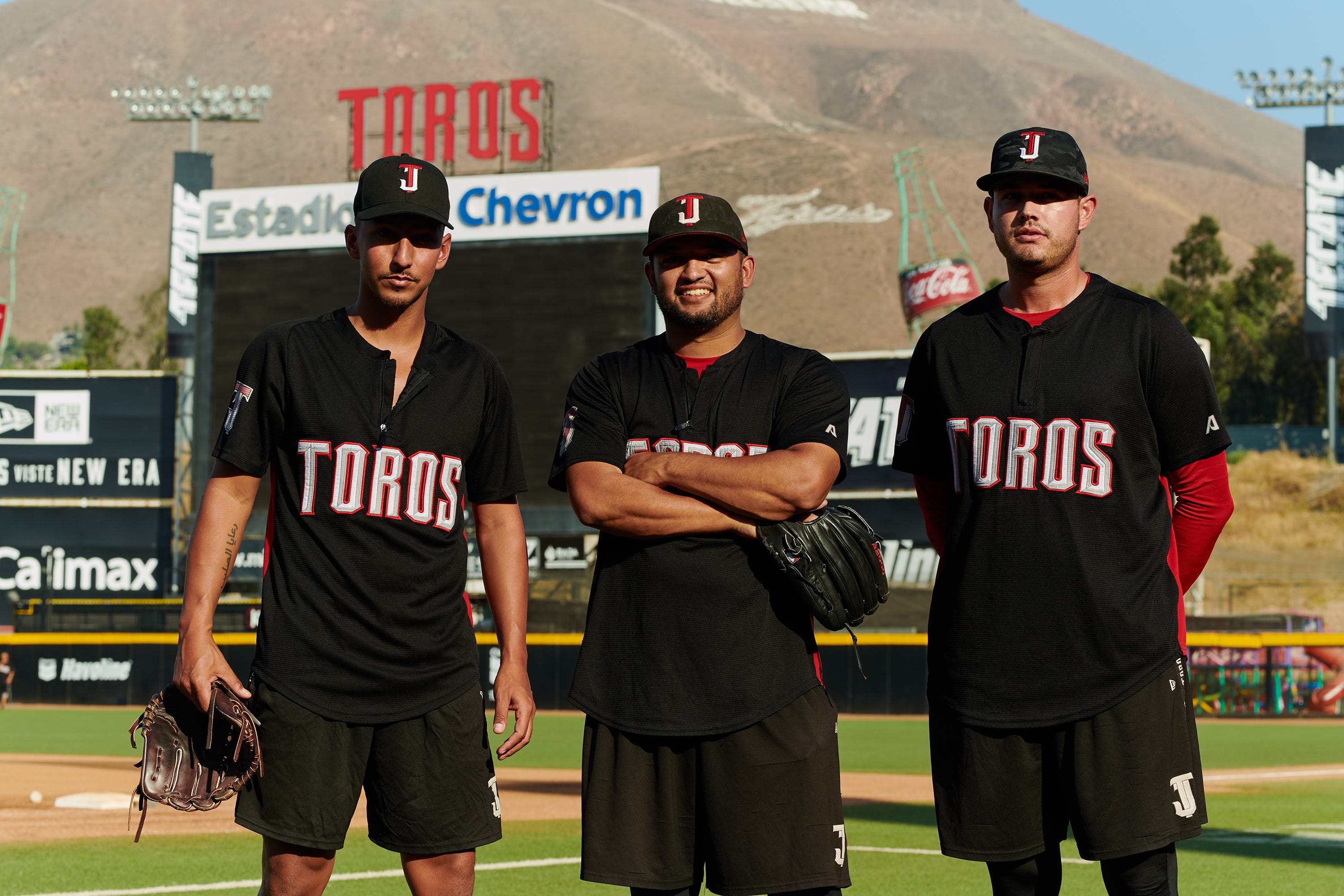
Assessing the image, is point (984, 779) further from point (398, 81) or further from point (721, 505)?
point (398, 81)

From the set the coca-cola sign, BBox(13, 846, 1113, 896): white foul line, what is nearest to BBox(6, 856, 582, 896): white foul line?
BBox(13, 846, 1113, 896): white foul line

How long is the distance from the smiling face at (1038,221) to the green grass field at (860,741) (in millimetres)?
9037

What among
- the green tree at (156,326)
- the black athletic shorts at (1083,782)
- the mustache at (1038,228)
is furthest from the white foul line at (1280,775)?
the green tree at (156,326)

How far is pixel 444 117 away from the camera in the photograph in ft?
110

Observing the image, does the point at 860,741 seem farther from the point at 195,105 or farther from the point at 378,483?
the point at 195,105

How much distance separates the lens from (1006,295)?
3.88 metres

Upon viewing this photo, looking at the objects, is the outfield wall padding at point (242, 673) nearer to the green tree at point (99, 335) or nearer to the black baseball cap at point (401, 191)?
the black baseball cap at point (401, 191)

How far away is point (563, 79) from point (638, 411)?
180 metres

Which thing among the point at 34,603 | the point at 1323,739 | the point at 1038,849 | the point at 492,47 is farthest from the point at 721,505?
the point at 492,47

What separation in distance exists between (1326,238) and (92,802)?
132ft

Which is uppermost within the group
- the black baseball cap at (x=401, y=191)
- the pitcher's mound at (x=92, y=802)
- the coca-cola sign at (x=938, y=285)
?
the coca-cola sign at (x=938, y=285)

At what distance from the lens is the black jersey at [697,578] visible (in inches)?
141

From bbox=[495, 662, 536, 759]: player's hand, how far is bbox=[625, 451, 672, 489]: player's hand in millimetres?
633

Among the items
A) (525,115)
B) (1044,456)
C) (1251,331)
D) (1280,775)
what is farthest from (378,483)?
(1251,331)
